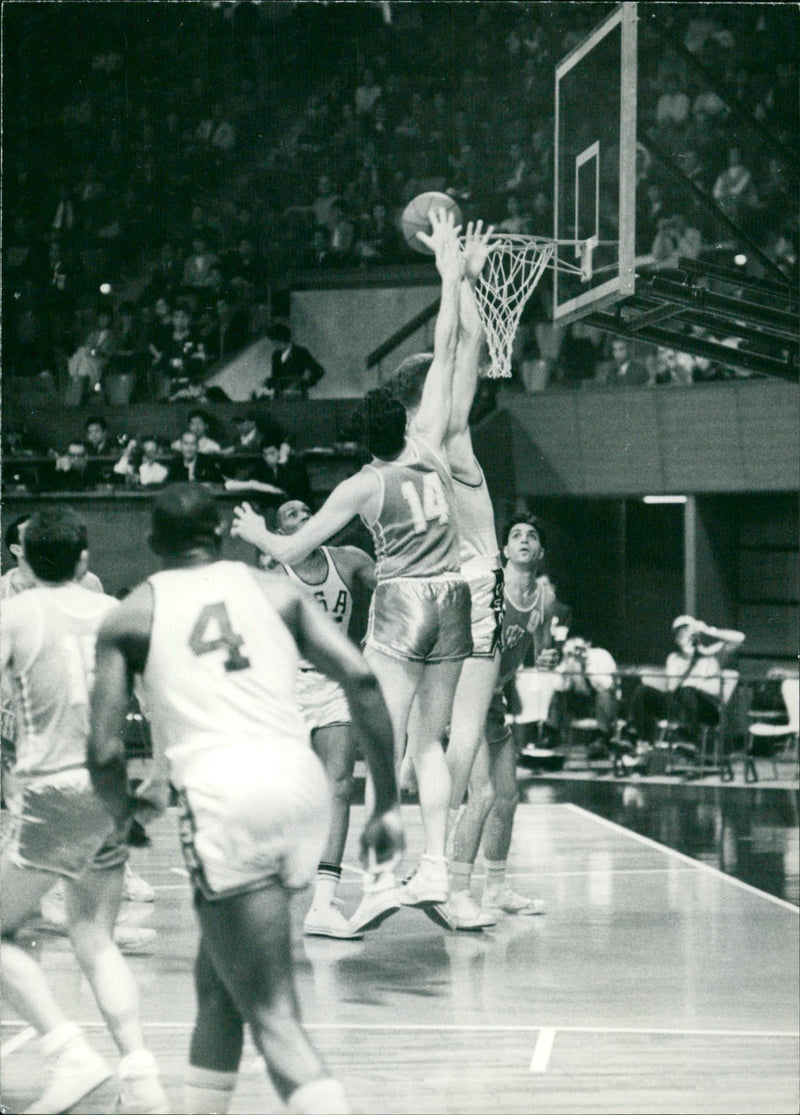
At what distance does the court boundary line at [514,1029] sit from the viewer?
568cm

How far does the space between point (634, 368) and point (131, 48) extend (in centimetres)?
718

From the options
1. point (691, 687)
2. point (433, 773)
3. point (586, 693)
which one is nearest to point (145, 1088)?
point (433, 773)

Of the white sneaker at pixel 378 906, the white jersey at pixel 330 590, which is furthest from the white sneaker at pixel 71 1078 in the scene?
the white jersey at pixel 330 590

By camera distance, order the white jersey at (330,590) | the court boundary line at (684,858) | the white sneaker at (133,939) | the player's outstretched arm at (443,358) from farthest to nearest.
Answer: the court boundary line at (684,858) → the white jersey at (330,590) → the white sneaker at (133,939) → the player's outstretched arm at (443,358)

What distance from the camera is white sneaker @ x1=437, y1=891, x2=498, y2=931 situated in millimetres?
7328

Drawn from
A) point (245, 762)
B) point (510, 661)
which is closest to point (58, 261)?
point (510, 661)

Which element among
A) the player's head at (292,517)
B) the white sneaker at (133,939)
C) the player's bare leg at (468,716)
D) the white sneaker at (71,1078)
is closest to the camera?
the white sneaker at (71,1078)

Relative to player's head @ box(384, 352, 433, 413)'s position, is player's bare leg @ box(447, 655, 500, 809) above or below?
below

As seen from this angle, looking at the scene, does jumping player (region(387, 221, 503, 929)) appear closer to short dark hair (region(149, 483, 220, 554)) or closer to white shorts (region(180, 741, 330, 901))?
short dark hair (region(149, 483, 220, 554))

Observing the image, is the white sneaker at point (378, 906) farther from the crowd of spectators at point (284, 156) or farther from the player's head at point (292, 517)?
the crowd of spectators at point (284, 156)

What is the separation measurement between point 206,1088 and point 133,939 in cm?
336

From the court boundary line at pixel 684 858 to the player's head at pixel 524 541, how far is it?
2286 mm

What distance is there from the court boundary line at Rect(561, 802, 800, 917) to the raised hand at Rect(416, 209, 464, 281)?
374 cm

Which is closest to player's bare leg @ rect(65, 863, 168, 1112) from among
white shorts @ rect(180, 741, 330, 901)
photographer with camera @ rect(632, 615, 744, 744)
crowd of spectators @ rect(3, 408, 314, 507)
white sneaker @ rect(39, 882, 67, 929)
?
white shorts @ rect(180, 741, 330, 901)
